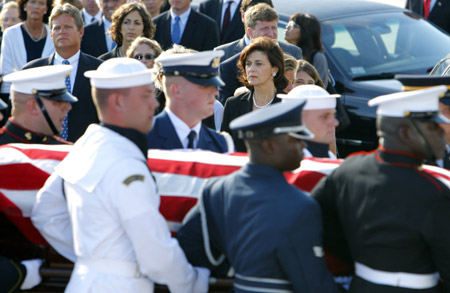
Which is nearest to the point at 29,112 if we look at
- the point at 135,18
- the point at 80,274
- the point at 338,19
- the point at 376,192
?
the point at 80,274

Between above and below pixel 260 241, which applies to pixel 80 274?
below

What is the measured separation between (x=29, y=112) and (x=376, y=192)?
2010 mm

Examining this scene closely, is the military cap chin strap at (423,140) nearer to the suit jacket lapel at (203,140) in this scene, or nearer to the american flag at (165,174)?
the american flag at (165,174)

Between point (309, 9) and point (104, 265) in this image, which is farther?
point (309, 9)

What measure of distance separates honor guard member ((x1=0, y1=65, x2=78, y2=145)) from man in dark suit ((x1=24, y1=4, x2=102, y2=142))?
163 cm

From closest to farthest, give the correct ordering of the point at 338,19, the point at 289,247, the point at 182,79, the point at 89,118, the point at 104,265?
1. the point at 289,247
2. the point at 104,265
3. the point at 182,79
4. the point at 89,118
5. the point at 338,19

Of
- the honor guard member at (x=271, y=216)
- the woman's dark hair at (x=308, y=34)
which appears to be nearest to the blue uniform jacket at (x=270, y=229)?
the honor guard member at (x=271, y=216)

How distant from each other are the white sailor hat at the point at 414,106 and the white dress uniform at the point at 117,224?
1049 mm

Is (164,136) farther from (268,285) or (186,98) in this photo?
(268,285)

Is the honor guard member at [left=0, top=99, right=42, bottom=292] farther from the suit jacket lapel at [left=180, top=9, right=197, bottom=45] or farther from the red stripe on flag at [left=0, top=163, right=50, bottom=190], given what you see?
the suit jacket lapel at [left=180, top=9, right=197, bottom=45]

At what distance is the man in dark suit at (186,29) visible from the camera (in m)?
7.99

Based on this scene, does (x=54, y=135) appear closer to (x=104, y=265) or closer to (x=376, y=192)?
(x=104, y=265)

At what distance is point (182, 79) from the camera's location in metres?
4.00

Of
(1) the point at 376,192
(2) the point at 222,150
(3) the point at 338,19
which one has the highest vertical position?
(1) the point at 376,192
